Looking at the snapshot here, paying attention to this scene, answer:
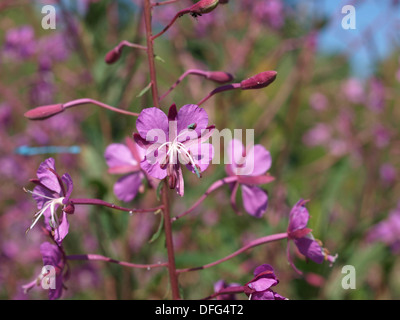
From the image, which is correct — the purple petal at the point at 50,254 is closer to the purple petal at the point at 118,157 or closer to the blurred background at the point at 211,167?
the purple petal at the point at 118,157

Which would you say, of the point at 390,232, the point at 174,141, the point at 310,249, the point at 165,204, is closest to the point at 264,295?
the point at 310,249

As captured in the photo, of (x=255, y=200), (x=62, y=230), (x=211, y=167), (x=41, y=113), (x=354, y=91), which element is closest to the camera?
(x=62, y=230)

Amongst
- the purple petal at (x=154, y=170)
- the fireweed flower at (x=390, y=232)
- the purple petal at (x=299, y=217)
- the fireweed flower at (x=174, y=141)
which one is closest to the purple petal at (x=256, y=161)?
the purple petal at (x=299, y=217)

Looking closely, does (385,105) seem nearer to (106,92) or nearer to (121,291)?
(106,92)

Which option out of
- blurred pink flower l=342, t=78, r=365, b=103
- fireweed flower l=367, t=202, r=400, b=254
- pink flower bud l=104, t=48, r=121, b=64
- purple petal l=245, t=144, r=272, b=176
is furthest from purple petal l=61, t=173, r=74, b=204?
blurred pink flower l=342, t=78, r=365, b=103

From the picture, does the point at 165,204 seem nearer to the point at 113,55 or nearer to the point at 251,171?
the point at 251,171
